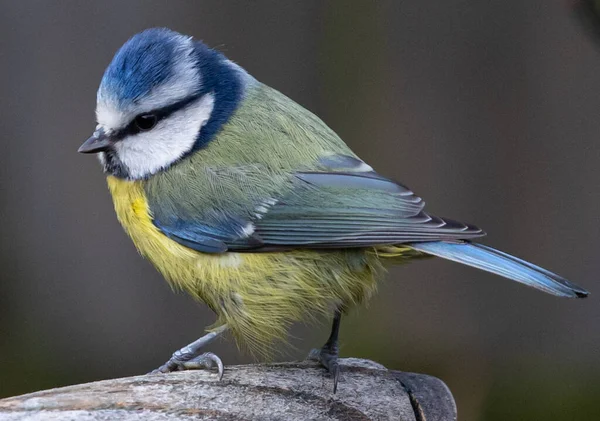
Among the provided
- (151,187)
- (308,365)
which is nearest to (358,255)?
(308,365)

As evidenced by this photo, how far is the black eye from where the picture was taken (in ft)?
5.89

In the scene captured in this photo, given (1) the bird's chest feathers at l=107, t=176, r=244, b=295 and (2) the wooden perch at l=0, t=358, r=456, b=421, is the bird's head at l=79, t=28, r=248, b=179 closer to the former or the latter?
(1) the bird's chest feathers at l=107, t=176, r=244, b=295

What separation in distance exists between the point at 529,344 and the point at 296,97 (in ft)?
3.40

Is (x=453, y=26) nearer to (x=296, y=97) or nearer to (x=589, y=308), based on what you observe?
(x=296, y=97)

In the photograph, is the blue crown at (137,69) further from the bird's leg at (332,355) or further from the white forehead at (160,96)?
the bird's leg at (332,355)

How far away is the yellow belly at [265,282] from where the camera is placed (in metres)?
1.70

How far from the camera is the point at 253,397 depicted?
1.55m

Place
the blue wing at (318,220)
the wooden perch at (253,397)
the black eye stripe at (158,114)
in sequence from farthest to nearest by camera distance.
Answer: the black eye stripe at (158,114)
the blue wing at (318,220)
the wooden perch at (253,397)

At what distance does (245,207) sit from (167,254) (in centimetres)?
19

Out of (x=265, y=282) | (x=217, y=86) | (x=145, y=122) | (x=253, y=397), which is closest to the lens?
(x=253, y=397)

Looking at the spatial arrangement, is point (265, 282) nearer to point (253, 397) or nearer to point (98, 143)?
point (253, 397)

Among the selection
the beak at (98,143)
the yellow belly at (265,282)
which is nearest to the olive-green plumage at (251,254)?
the yellow belly at (265,282)

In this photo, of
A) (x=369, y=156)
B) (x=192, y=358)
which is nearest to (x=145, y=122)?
(x=192, y=358)

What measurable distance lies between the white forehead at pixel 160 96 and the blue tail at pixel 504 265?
60 centimetres
